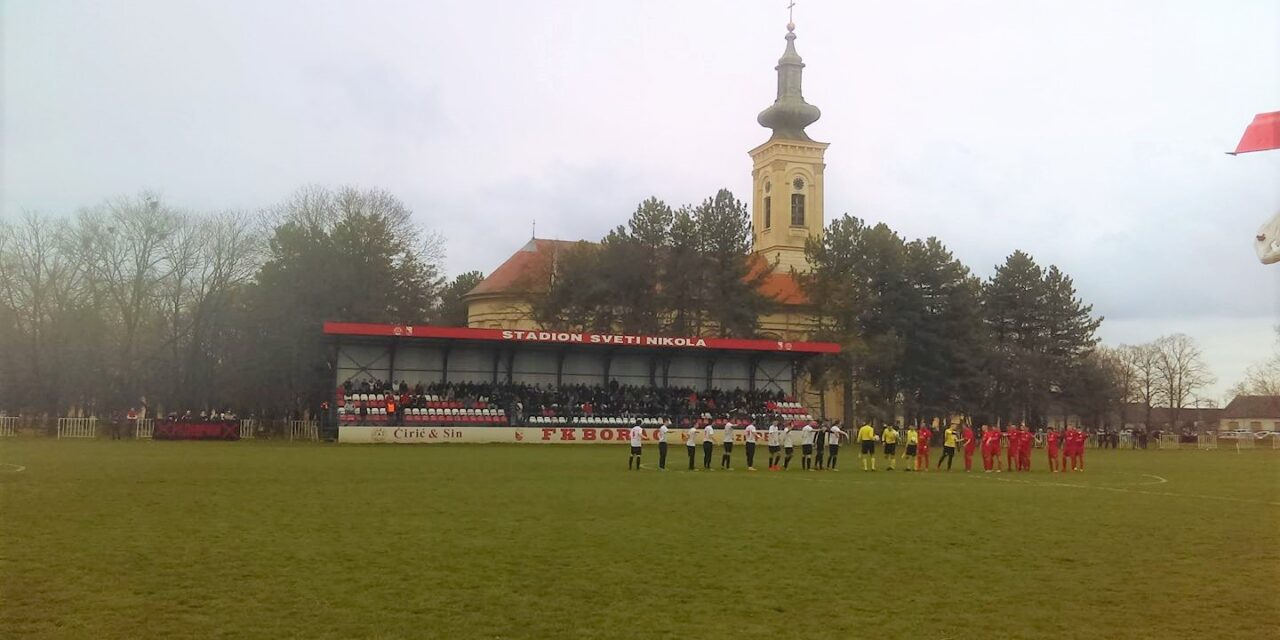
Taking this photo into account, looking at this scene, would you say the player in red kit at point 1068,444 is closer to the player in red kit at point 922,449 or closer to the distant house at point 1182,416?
the player in red kit at point 922,449

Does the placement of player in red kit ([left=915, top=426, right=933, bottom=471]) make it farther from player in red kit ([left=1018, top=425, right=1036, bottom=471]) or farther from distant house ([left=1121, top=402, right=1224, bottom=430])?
distant house ([left=1121, top=402, right=1224, bottom=430])

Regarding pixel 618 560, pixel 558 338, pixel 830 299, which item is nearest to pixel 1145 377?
pixel 830 299

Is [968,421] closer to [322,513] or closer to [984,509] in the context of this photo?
[984,509]

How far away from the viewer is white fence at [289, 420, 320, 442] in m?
51.7

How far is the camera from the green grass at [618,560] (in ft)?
28.1

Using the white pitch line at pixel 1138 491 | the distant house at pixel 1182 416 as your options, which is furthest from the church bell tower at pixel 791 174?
the white pitch line at pixel 1138 491

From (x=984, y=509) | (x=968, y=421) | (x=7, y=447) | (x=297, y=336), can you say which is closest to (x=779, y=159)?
(x=968, y=421)

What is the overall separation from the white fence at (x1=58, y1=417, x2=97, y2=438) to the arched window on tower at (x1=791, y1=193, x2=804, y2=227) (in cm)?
6032

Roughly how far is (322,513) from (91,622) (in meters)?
7.69

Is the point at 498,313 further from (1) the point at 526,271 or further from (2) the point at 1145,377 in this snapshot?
(2) the point at 1145,377

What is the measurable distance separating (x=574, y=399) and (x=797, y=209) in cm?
4710

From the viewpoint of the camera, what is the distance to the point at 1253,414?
367 feet

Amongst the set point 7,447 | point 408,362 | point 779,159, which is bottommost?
point 7,447

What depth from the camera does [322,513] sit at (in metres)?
15.8
